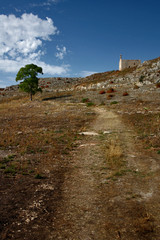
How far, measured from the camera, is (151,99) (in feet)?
107

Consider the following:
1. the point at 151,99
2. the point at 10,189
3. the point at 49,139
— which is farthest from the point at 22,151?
the point at 151,99

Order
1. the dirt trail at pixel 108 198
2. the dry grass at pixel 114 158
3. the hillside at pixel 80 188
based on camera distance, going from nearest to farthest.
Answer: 1. the dirt trail at pixel 108 198
2. the hillside at pixel 80 188
3. the dry grass at pixel 114 158

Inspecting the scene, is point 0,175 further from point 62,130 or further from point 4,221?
point 62,130

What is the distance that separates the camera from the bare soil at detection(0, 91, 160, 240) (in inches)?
204

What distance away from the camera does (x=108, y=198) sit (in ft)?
22.1

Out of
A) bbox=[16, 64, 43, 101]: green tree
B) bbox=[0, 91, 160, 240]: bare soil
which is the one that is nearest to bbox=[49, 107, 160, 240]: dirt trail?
bbox=[0, 91, 160, 240]: bare soil

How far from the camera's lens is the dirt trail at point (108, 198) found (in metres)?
5.09

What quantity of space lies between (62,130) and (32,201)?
12084 millimetres

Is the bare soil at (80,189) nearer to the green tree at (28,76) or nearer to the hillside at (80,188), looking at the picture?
the hillside at (80,188)

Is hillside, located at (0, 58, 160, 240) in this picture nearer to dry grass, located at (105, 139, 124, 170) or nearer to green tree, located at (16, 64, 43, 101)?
dry grass, located at (105, 139, 124, 170)

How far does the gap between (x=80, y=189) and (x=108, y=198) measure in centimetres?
129

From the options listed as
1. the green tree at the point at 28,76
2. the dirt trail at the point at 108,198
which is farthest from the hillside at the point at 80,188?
the green tree at the point at 28,76

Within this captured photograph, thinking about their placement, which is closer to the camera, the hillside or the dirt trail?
the dirt trail

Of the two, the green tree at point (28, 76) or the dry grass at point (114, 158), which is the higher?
the green tree at point (28, 76)
